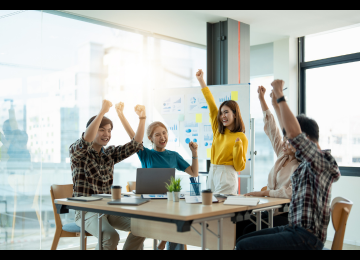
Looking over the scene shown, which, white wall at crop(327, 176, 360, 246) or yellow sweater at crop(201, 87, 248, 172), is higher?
yellow sweater at crop(201, 87, 248, 172)

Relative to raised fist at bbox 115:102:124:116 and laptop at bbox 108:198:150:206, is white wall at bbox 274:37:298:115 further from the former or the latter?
laptop at bbox 108:198:150:206

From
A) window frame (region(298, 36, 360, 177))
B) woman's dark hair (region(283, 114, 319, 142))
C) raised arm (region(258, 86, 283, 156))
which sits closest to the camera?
woman's dark hair (region(283, 114, 319, 142))

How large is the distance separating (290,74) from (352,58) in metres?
0.87

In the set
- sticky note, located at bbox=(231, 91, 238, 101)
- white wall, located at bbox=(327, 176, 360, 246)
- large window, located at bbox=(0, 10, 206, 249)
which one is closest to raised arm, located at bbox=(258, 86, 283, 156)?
sticky note, located at bbox=(231, 91, 238, 101)

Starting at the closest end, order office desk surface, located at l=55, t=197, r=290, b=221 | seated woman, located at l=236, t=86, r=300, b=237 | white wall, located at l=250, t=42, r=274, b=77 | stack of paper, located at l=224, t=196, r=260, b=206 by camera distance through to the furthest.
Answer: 1. office desk surface, located at l=55, t=197, r=290, b=221
2. stack of paper, located at l=224, t=196, r=260, b=206
3. seated woman, located at l=236, t=86, r=300, b=237
4. white wall, located at l=250, t=42, r=274, b=77

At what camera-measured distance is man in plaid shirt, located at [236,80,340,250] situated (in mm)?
1855

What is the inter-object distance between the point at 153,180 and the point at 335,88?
352 centimetres

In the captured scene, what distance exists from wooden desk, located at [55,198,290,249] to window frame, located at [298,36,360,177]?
108 inches

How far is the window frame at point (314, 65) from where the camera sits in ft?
15.6

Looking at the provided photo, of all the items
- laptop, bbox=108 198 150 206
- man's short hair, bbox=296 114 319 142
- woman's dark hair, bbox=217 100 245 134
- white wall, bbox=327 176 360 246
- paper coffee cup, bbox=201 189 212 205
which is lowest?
white wall, bbox=327 176 360 246

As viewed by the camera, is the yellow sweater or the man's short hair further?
the yellow sweater

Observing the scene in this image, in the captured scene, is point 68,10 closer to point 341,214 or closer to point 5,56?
point 5,56

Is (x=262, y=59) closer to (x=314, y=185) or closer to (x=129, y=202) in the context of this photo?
(x=314, y=185)

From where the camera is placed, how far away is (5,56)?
364 cm
